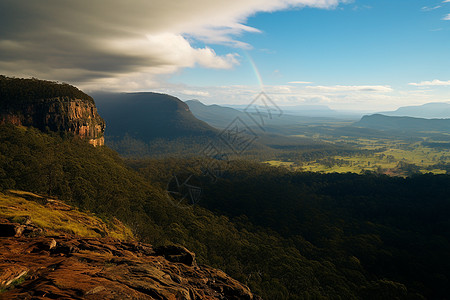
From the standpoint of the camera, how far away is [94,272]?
15844 mm

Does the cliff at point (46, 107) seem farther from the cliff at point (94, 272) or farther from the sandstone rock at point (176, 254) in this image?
the sandstone rock at point (176, 254)

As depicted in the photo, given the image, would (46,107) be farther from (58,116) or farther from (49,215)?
(49,215)

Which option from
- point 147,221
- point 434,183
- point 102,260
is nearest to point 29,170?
point 147,221

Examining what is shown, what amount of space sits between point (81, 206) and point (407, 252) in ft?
313

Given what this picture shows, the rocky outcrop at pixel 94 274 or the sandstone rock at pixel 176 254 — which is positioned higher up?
the rocky outcrop at pixel 94 274

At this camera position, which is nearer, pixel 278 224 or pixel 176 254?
pixel 176 254

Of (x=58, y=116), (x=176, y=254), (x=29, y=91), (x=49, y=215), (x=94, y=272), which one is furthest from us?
(x=29, y=91)

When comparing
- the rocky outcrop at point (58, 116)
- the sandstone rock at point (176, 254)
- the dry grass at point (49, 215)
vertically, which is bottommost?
the dry grass at point (49, 215)

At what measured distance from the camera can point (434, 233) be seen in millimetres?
83438

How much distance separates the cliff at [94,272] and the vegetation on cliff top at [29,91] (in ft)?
280

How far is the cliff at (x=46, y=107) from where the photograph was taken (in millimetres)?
86438

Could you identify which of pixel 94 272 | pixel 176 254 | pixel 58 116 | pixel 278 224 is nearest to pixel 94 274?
pixel 94 272

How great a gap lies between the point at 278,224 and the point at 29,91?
116200 mm

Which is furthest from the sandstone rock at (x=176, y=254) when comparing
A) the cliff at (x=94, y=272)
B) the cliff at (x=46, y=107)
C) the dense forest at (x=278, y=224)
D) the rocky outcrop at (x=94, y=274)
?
the cliff at (x=46, y=107)
